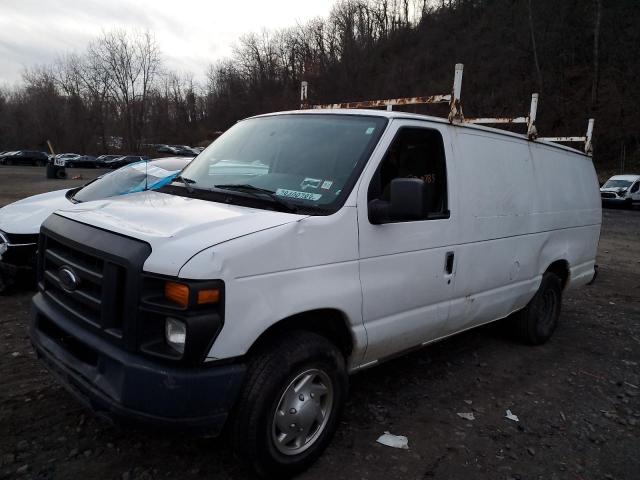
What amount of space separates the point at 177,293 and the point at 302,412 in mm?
1042

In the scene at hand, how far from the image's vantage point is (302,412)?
2.66 meters

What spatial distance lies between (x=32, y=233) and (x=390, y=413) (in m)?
4.30

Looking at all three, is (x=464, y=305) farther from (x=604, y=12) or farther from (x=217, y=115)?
(x=217, y=115)

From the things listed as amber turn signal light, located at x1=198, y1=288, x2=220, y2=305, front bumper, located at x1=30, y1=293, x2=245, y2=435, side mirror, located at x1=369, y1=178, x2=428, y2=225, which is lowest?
front bumper, located at x1=30, y1=293, x2=245, y2=435

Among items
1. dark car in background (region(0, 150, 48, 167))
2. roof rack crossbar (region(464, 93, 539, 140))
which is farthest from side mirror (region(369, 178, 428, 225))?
dark car in background (region(0, 150, 48, 167))

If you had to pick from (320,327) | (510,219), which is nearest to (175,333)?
Result: (320,327)

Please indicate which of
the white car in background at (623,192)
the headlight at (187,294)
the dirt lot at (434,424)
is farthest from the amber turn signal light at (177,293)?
the white car in background at (623,192)

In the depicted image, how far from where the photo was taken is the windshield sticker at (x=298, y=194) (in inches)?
112

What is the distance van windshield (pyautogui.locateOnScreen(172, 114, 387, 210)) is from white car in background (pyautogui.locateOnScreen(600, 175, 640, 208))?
23.4m

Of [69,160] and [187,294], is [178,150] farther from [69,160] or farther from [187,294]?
[187,294]

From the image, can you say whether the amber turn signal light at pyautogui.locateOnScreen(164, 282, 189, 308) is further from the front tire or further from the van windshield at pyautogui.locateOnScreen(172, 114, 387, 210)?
the van windshield at pyautogui.locateOnScreen(172, 114, 387, 210)

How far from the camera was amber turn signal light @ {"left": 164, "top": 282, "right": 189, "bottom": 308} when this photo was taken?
2158 mm

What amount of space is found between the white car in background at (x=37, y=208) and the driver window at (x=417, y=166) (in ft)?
7.94

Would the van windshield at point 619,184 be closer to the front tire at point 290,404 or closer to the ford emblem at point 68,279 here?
the front tire at point 290,404
